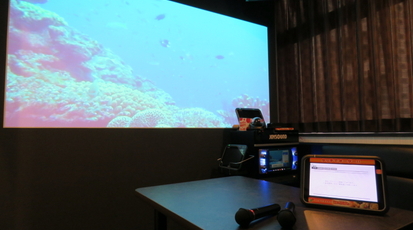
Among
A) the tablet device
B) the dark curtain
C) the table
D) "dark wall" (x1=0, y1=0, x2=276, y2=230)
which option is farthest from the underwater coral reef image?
the tablet device

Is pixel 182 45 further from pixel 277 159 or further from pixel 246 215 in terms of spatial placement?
pixel 246 215

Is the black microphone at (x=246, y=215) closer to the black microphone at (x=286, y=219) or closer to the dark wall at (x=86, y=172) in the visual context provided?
the black microphone at (x=286, y=219)

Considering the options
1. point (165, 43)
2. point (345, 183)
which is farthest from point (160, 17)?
point (345, 183)

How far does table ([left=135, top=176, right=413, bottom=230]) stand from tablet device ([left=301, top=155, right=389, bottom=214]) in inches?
1.2

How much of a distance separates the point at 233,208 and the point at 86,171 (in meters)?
1.67

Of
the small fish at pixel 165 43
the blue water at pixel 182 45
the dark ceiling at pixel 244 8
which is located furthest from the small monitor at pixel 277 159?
the dark ceiling at pixel 244 8

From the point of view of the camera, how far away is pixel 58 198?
2004 millimetres

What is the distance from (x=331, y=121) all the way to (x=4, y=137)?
295 centimetres

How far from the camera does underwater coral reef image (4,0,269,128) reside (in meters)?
1.96

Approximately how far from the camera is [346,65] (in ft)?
7.73

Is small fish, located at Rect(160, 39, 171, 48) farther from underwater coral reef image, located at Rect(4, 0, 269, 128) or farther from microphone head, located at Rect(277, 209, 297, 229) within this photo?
microphone head, located at Rect(277, 209, 297, 229)

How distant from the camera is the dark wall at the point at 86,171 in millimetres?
1889

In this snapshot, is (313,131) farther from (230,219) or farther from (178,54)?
(230,219)

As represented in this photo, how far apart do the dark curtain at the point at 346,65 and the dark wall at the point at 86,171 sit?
1.36 meters
